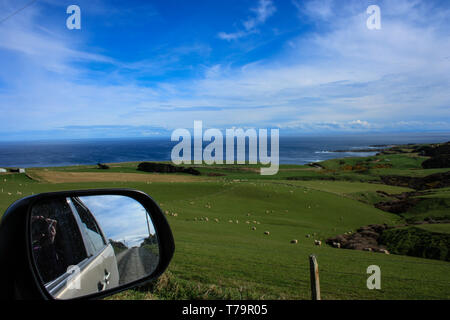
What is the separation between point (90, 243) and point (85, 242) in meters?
0.06

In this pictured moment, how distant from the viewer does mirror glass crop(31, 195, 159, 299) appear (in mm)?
1430

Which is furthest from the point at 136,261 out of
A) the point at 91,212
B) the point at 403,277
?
the point at 403,277

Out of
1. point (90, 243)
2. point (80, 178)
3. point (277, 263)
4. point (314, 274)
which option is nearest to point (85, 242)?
point (90, 243)

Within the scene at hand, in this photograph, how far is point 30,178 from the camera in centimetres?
3491

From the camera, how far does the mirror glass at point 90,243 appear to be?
4.69ft

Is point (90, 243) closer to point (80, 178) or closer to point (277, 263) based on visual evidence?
point (277, 263)

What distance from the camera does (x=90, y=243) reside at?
6.59ft

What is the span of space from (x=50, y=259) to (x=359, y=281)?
6023 mm

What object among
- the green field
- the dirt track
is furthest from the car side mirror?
the dirt track

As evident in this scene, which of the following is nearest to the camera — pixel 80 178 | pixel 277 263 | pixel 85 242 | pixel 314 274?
pixel 85 242

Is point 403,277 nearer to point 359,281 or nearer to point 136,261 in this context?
point 359,281
